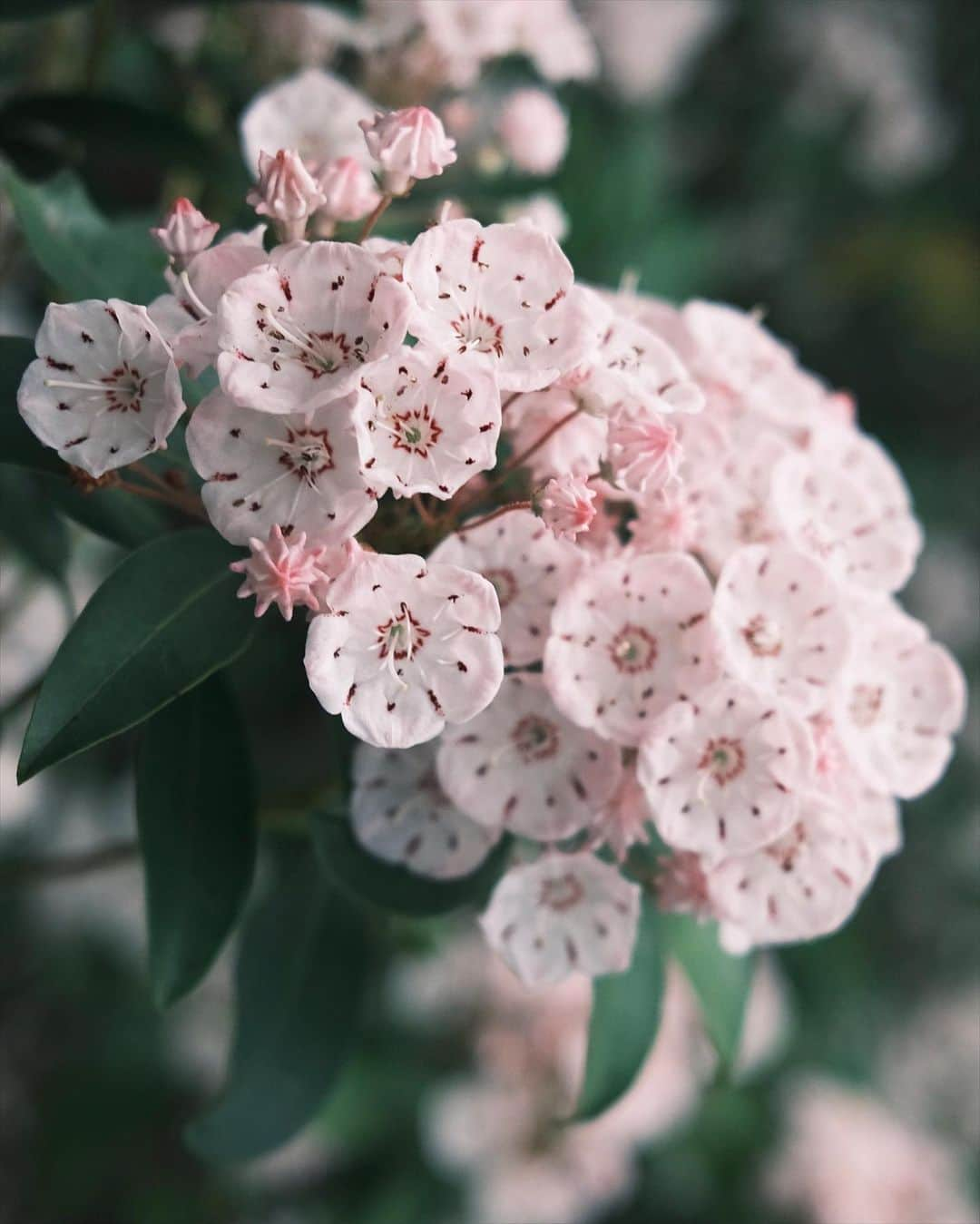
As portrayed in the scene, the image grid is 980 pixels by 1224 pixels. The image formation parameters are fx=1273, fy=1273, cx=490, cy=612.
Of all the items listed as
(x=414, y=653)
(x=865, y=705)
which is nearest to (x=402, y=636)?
(x=414, y=653)

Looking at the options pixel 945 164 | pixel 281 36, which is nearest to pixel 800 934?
pixel 281 36

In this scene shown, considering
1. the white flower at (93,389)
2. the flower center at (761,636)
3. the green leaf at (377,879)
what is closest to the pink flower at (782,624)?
the flower center at (761,636)

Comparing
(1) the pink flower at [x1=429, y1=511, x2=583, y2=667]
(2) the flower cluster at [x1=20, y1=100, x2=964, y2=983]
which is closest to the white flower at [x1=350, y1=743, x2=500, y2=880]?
(2) the flower cluster at [x1=20, y1=100, x2=964, y2=983]

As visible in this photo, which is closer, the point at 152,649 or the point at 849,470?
the point at 152,649

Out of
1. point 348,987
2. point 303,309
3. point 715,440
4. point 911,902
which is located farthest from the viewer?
point 911,902

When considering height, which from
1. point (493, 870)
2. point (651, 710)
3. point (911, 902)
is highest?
point (651, 710)

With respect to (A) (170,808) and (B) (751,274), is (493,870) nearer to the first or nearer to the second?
(A) (170,808)
